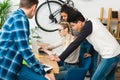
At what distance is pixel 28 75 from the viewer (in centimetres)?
248

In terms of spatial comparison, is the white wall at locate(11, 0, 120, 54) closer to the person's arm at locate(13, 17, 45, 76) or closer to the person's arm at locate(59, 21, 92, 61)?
the person's arm at locate(59, 21, 92, 61)

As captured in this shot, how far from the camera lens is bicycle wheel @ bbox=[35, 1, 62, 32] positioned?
596 cm

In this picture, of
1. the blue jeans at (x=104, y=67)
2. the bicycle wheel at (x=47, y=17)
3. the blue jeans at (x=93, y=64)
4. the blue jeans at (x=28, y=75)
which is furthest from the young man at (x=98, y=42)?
the bicycle wheel at (x=47, y=17)

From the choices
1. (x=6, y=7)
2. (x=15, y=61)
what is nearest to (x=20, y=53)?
(x=15, y=61)

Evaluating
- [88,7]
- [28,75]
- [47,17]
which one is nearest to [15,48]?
[28,75]

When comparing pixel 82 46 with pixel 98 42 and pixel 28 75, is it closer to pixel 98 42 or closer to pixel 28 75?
pixel 98 42

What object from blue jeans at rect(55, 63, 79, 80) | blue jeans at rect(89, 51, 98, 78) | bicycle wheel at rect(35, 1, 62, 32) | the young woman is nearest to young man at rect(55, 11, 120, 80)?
the young woman

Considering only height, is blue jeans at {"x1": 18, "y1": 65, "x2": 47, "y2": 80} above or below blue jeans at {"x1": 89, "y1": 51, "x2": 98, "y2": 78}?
above

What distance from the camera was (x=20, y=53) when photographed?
7.96 feet

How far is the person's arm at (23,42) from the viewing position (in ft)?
7.85

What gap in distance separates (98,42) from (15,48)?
136cm

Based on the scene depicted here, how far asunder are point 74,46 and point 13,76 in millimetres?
1163

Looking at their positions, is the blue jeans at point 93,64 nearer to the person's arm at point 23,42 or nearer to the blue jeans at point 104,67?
the blue jeans at point 104,67

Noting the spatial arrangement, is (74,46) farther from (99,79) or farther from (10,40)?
(10,40)
